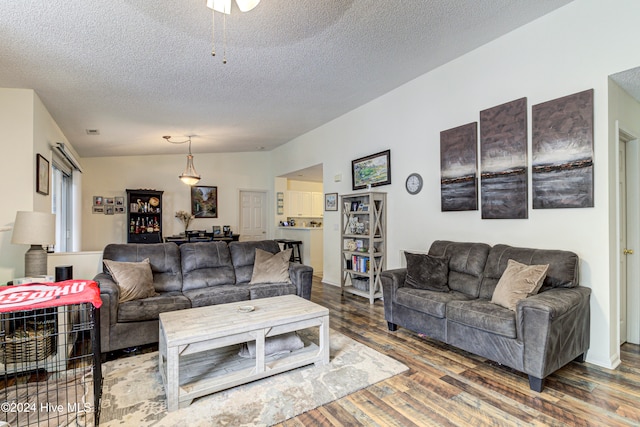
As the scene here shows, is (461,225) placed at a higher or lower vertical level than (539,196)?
lower

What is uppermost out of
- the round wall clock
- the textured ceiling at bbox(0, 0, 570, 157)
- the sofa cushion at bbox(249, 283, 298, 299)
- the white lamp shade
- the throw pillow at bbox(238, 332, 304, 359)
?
the textured ceiling at bbox(0, 0, 570, 157)

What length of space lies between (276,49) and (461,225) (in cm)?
276

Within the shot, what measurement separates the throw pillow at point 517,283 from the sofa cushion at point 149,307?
9.41ft

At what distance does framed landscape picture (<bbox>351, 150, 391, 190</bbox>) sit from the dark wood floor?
2601 millimetres

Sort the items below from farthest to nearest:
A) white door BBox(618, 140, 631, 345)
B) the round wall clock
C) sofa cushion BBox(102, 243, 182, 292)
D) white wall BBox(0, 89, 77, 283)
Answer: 1. the round wall clock
2. sofa cushion BBox(102, 243, 182, 292)
3. white wall BBox(0, 89, 77, 283)
4. white door BBox(618, 140, 631, 345)

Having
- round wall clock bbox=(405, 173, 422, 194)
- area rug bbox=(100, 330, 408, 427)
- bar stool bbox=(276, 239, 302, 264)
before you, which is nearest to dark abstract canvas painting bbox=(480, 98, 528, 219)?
round wall clock bbox=(405, 173, 422, 194)

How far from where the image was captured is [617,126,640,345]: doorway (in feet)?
10.1

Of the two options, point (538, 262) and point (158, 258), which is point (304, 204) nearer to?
point (158, 258)

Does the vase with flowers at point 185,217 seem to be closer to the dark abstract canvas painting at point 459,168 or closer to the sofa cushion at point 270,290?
the sofa cushion at point 270,290

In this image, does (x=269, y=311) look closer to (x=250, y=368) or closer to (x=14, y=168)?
(x=250, y=368)

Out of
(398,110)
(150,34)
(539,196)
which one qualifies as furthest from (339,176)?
(150,34)

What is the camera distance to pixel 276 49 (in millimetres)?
3051

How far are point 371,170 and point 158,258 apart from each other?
3199 millimetres

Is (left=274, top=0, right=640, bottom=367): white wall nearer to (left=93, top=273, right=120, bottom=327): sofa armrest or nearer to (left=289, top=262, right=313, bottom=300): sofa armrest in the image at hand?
(left=289, top=262, right=313, bottom=300): sofa armrest
